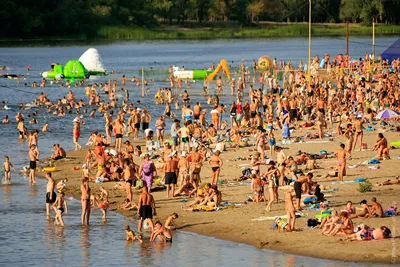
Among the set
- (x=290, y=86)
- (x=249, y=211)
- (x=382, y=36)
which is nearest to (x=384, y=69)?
(x=290, y=86)

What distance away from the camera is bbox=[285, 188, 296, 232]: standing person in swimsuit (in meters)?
19.5

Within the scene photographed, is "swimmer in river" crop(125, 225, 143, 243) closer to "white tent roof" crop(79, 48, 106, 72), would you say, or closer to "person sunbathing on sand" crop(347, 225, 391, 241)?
"person sunbathing on sand" crop(347, 225, 391, 241)

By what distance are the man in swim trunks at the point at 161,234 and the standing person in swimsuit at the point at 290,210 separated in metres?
2.60

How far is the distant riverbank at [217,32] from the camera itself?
118 meters

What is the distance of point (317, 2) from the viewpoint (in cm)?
12050

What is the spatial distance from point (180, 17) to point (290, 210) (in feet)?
365

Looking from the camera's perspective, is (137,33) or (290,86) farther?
(137,33)

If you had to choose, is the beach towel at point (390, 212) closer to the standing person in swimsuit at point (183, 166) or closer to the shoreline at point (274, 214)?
the shoreline at point (274, 214)

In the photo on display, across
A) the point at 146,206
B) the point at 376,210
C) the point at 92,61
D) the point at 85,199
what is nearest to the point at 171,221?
the point at 146,206

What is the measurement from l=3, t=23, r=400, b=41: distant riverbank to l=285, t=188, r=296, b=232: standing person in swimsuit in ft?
319

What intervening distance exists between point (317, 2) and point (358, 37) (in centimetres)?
782

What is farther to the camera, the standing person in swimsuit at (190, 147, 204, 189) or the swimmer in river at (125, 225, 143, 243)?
the standing person in swimsuit at (190, 147, 204, 189)

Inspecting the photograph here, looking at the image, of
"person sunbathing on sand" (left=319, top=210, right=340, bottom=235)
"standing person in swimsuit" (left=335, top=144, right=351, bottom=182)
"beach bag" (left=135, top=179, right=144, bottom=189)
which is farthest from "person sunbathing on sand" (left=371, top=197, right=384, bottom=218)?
"beach bag" (left=135, top=179, right=144, bottom=189)

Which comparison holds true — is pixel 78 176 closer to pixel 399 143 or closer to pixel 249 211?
pixel 249 211
